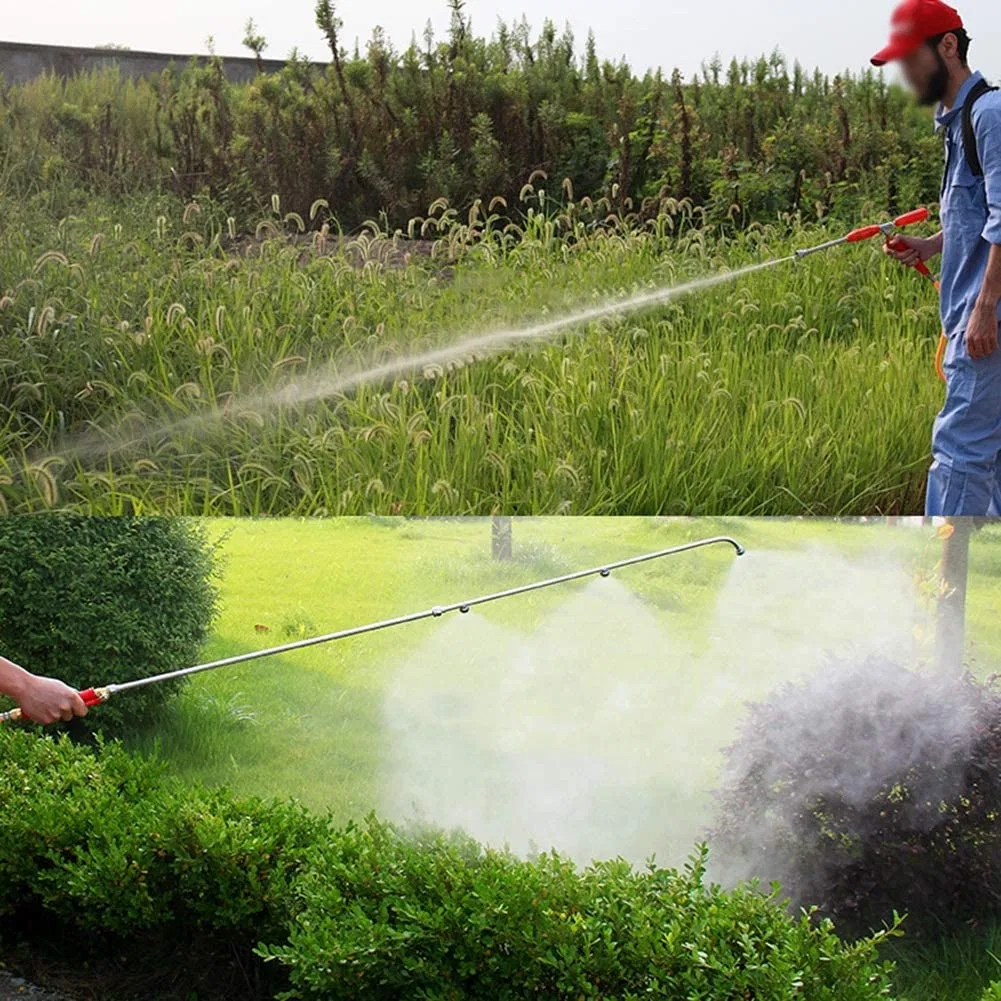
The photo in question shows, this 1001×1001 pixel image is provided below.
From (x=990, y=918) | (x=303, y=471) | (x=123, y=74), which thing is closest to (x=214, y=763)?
(x=303, y=471)

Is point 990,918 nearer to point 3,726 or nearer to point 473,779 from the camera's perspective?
point 473,779

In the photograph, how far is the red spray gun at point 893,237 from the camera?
11.5ft

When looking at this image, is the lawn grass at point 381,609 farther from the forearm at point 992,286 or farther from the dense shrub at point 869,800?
the forearm at point 992,286

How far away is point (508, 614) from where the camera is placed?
148 inches

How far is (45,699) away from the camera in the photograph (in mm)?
3064

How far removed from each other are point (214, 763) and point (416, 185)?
1.71m

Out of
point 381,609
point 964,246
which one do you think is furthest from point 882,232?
point 381,609

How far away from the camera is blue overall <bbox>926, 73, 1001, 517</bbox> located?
3111 mm

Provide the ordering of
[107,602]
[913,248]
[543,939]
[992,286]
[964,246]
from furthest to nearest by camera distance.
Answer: [107,602] → [913,248] → [964,246] → [992,286] → [543,939]

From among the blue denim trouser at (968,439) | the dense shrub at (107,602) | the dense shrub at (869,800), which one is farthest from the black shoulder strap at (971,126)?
the dense shrub at (107,602)

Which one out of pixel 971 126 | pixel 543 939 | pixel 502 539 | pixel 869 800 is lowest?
pixel 869 800

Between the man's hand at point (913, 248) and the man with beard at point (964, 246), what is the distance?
0.13ft

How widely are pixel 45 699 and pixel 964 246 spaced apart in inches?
95.5

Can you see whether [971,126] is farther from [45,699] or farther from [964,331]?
[45,699]
